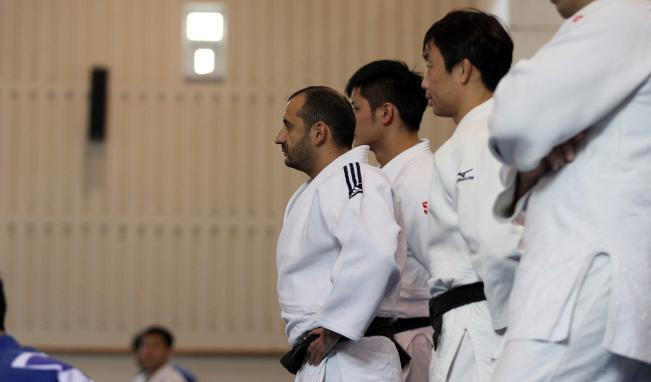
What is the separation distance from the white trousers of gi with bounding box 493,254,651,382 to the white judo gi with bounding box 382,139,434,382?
190 centimetres

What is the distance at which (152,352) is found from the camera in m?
7.26

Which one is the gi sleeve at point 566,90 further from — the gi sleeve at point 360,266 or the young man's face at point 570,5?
the gi sleeve at point 360,266

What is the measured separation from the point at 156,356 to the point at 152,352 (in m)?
0.04

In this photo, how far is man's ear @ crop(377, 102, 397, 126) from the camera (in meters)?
4.45

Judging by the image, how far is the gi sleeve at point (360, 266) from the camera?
3.49m

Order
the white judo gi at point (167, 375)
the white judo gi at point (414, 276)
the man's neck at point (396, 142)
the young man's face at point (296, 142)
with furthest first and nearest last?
the white judo gi at point (167, 375) < the man's neck at point (396, 142) < the white judo gi at point (414, 276) < the young man's face at point (296, 142)

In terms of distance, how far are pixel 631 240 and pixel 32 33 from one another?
631 centimetres

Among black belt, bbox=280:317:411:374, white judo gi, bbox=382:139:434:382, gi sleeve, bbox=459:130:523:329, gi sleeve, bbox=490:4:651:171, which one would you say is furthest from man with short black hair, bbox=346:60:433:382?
gi sleeve, bbox=490:4:651:171

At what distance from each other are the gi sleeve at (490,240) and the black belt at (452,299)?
201mm

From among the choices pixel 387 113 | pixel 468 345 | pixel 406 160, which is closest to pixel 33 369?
pixel 468 345

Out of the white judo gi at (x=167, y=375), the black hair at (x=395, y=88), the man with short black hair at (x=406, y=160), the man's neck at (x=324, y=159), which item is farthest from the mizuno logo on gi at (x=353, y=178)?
the white judo gi at (x=167, y=375)

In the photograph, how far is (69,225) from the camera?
7.75m

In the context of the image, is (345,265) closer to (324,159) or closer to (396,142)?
(324,159)

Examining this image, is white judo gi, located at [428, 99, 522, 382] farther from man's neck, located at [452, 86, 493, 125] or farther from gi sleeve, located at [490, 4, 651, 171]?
gi sleeve, located at [490, 4, 651, 171]
